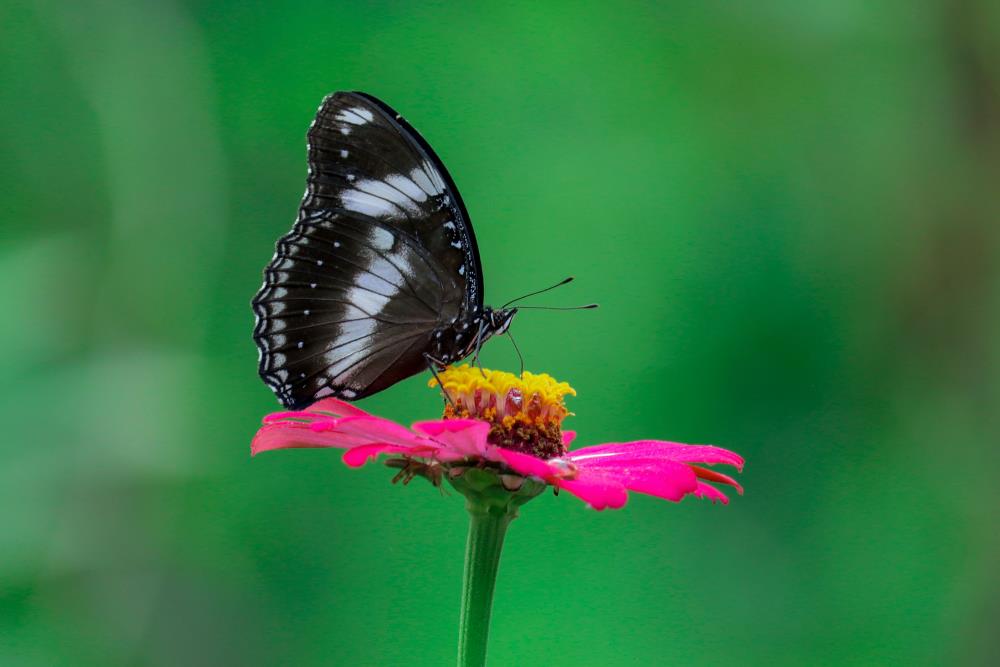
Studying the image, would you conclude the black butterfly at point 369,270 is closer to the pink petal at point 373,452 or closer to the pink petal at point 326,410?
the pink petal at point 326,410

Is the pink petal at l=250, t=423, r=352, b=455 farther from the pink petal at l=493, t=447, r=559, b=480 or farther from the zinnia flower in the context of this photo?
the pink petal at l=493, t=447, r=559, b=480

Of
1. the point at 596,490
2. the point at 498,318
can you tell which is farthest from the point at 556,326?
the point at 596,490

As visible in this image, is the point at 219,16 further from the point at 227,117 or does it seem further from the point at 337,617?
the point at 337,617

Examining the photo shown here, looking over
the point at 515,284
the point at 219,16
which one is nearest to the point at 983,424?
the point at 515,284

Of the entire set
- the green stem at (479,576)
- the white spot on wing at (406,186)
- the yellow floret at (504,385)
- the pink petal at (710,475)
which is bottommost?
the green stem at (479,576)

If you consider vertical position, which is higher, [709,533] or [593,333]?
[593,333]

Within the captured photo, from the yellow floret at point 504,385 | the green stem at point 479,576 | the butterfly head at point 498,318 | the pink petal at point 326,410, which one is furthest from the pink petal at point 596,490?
the butterfly head at point 498,318
